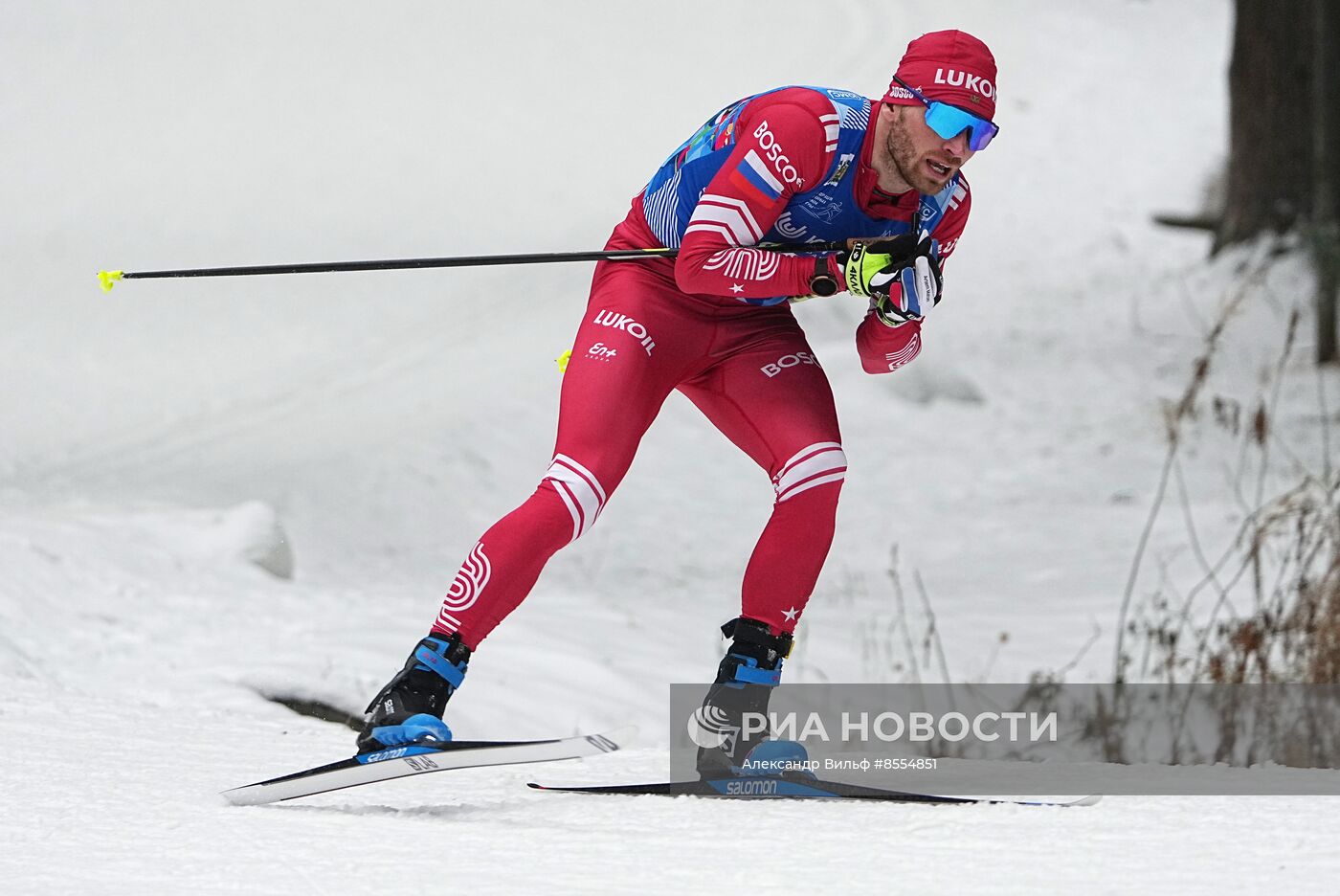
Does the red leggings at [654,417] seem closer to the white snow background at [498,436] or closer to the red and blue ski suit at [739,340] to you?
the red and blue ski suit at [739,340]

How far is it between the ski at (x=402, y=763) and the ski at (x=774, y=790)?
237 mm

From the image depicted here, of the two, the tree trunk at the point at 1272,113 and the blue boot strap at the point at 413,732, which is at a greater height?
the tree trunk at the point at 1272,113

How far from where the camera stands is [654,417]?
3.33 meters

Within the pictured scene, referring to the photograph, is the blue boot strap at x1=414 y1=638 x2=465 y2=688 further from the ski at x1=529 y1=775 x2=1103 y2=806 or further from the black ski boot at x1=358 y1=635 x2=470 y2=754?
the ski at x1=529 y1=775 x2=1103 y2=806

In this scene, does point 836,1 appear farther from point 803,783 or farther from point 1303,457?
point 803,783

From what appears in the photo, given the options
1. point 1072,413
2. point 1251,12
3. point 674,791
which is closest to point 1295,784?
point 674,791

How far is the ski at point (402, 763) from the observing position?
2.97m

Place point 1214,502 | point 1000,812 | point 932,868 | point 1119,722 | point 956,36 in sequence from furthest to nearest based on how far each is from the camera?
point 1214,502 < point 1119,722 < point 956,36 < point 1000,812 < point 932,868

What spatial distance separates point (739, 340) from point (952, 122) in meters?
0.70

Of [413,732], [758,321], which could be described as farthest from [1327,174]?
[413,732]

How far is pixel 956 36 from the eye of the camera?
327cm

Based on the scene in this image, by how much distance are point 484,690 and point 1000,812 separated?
2680 millimetres

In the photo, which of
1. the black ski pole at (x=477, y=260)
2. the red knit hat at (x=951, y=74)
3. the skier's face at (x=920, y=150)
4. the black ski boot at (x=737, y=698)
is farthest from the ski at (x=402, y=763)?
the red knit hat at (x=951, y=74)

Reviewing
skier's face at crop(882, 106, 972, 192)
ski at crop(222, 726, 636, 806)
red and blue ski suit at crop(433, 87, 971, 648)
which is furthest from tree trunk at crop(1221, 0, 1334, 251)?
ski at crop(222, 726, 636, 806)
